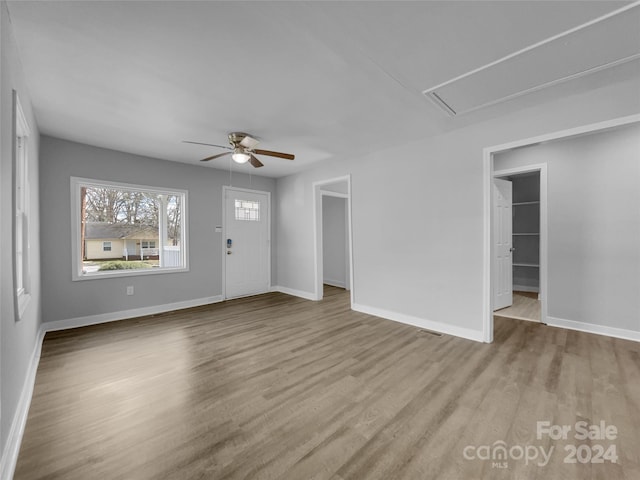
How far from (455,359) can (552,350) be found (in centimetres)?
113

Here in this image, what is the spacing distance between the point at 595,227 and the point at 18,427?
18.9ft

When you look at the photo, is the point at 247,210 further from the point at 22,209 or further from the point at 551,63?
the point at 551,63

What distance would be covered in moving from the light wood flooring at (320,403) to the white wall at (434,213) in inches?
19.1

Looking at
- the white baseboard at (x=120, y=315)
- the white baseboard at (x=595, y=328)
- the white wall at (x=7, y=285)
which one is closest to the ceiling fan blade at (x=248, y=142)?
the white wall at (x=7, y=285)

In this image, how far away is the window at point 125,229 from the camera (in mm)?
3938

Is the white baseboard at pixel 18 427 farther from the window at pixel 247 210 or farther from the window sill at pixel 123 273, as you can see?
the window at pixel 247 210

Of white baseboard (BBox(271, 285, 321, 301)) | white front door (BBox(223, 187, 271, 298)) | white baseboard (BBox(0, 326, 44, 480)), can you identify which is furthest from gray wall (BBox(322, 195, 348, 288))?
white baseboard (BBox(0, 326, 44, 480))

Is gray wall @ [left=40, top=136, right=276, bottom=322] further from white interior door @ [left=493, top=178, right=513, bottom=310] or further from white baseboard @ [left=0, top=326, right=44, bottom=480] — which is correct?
white interior door @ [left=493, top=178, right=513, bottom=310]

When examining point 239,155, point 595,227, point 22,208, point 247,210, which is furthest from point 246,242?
point 595,227

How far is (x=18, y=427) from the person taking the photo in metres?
1.71

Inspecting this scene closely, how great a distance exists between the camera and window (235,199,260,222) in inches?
221

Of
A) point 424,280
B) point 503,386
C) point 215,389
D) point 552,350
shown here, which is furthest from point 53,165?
point 552,350

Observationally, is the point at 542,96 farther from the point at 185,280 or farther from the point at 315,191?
the point at 185,280

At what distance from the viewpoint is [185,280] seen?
4.84 meters
